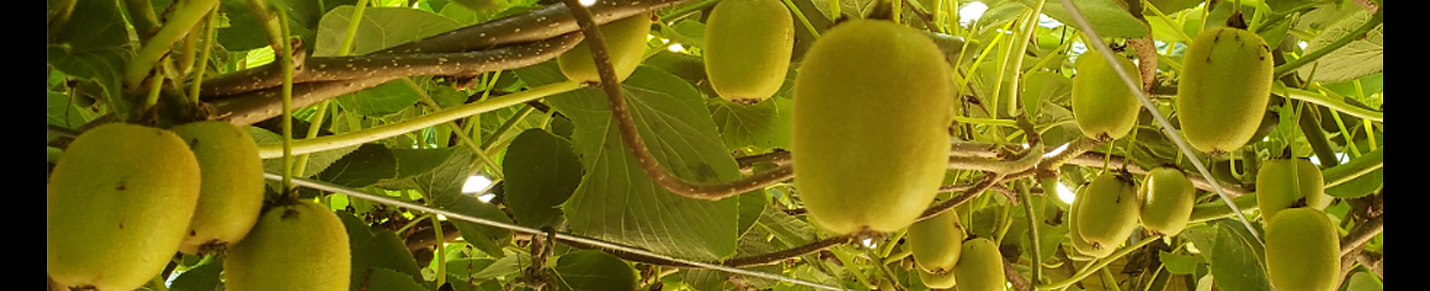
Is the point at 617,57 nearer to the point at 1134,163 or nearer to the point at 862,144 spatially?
the point at 862,144

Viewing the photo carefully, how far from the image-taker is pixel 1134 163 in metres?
0.95

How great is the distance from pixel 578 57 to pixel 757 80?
10 centimetres

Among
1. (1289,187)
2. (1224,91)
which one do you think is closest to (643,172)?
(1224,91)

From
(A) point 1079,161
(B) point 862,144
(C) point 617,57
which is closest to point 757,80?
(C) point 617,57

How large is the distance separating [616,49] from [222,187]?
208 mm

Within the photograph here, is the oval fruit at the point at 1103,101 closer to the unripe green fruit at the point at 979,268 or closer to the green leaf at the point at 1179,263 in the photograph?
the unripe green fruit at the point at 979,268

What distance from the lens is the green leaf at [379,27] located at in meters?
0.62

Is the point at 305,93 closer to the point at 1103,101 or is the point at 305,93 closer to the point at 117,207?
the point at 117,207

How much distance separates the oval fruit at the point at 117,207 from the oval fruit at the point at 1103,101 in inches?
20.3

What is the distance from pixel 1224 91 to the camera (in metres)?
0.51

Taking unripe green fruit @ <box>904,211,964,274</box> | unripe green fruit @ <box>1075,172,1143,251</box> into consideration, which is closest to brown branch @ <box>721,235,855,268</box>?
unripe green fruit @ <box>904,211,964,274</box>

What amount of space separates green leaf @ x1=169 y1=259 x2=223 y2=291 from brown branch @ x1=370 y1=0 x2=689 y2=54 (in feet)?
1.05

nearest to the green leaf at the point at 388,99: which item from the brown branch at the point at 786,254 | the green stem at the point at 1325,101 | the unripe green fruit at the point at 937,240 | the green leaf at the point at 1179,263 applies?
the brown branch at the point at 786,254

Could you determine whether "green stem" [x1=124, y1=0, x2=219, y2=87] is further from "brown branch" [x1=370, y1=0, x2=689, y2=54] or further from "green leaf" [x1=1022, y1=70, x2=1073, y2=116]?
"green leaf" [x1=1022, y1=70, x2=1073, y2=116]
